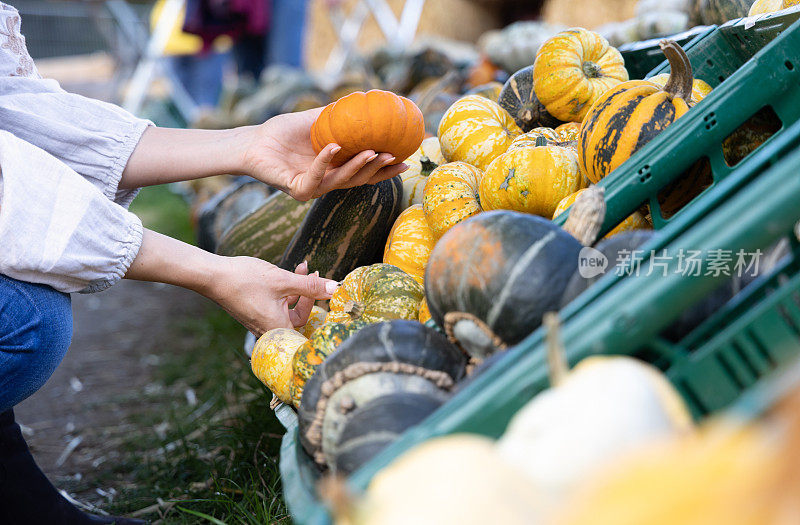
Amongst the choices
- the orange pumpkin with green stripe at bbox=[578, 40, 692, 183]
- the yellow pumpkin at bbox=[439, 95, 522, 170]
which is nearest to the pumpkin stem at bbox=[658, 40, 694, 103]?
the orange pumpkin with green stripe at bbox=[578, 40, 692, 183]

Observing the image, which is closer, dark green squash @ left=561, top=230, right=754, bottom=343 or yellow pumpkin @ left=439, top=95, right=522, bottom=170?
dark green squash @ left=561, top=230, right=754, bottom=343

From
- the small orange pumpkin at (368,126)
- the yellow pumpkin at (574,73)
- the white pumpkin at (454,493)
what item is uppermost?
the yellow pumpkin at (574,73)

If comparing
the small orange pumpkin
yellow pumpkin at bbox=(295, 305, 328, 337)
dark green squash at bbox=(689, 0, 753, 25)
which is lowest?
yellow pumpkin at bbox=(295, 305, 328, 337)

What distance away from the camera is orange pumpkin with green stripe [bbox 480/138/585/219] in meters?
1.82

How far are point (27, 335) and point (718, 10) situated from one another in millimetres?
2626

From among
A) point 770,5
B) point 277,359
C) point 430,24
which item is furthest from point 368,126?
point 430,24

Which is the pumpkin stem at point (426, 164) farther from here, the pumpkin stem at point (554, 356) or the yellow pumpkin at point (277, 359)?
the pumpkin stem at point (554, 356)

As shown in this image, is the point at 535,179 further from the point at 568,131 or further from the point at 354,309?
the point at 354,309

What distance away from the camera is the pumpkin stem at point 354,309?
1768 millimetres

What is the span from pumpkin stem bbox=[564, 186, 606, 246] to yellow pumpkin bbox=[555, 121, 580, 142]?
2.77ft

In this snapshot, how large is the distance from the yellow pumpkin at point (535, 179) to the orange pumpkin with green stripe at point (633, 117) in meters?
0.08

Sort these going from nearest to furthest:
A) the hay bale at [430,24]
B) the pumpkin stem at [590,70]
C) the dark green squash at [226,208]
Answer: the pumpkin stem at [590,70] → the dark green squash at [226,208] → the hay bale at [430,24]

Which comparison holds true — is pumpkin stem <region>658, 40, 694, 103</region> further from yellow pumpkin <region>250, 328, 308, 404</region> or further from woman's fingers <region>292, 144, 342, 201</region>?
yellow pumpkin <region>250, 328, 308, 404</region>

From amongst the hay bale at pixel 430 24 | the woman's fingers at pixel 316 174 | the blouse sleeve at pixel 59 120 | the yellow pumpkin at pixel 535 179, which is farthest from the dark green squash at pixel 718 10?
the hay bale at pixel 430 24
